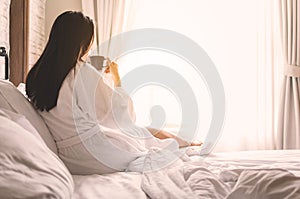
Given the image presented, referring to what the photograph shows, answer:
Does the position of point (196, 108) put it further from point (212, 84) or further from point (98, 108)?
point (98, 108)

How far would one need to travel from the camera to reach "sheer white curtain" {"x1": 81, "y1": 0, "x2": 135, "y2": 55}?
396cm

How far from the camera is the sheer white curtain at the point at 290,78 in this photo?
3844 mm

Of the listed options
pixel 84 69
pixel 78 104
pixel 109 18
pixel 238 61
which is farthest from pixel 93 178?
pixel 238 61

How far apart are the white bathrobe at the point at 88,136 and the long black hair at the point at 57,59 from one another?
0.03 metres

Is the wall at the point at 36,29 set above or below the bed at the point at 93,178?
above

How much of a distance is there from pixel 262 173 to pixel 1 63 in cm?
204

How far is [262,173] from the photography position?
117 cm

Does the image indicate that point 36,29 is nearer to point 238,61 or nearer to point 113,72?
point 113,72

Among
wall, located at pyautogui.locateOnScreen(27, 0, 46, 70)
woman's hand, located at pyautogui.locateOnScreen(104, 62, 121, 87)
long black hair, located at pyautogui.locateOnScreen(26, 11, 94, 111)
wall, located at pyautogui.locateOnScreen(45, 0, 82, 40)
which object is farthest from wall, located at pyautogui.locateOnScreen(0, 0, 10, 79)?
Answer: wall, located at pyautogui.locateOnScreen(45, 0, 82, 40)

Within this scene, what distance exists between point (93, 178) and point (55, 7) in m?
2.76

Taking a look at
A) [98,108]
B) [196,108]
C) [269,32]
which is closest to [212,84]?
[196,108]

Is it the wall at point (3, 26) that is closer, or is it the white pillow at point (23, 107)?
the white pillow at point (23, 107)

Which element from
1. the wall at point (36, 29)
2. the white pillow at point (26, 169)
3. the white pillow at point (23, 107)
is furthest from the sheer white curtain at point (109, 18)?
the white pillow at point (26, 169)

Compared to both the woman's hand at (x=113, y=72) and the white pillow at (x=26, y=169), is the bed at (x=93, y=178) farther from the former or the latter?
the woman's hand at (x=113, y=72)
